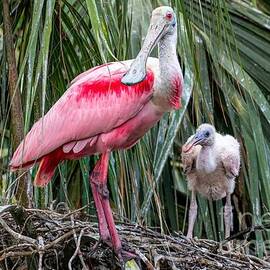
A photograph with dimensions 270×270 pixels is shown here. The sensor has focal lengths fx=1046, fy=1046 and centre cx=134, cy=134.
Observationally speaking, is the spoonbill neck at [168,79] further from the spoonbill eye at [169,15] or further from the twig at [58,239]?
the twig at [58,239]

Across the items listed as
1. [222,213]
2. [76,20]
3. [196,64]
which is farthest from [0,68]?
[222,213]

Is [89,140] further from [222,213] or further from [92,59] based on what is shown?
[222,213]

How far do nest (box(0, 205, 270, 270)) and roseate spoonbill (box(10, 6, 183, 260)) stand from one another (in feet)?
0.68

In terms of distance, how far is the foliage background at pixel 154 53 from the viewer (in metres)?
4.26

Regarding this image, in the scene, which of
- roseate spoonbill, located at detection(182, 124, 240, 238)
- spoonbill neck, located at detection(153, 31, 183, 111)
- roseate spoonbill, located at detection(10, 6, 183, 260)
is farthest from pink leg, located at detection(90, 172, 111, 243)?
roseate spoonbill, located at detection(182, 124, 240, 238)

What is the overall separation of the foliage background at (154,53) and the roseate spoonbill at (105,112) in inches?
2.7

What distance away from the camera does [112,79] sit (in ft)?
15.9

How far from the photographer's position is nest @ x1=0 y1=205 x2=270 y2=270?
157 inches

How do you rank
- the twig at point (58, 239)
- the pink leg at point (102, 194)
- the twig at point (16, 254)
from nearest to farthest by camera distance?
the twig at point (16, 254), the twig at point (58, 239), the pink leg at point (102, 194)

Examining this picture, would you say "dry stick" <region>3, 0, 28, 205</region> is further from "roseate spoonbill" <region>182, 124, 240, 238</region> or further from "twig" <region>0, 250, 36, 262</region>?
"roseate spoonbill" <region>182, 124, 240, 238</region>

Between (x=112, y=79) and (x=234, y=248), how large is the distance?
0.97m

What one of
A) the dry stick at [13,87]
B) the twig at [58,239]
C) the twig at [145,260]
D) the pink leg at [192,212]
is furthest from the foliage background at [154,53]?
the pink leg at [192,212]

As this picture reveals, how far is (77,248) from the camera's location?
3957 millimetres

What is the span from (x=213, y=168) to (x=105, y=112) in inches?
62.9
